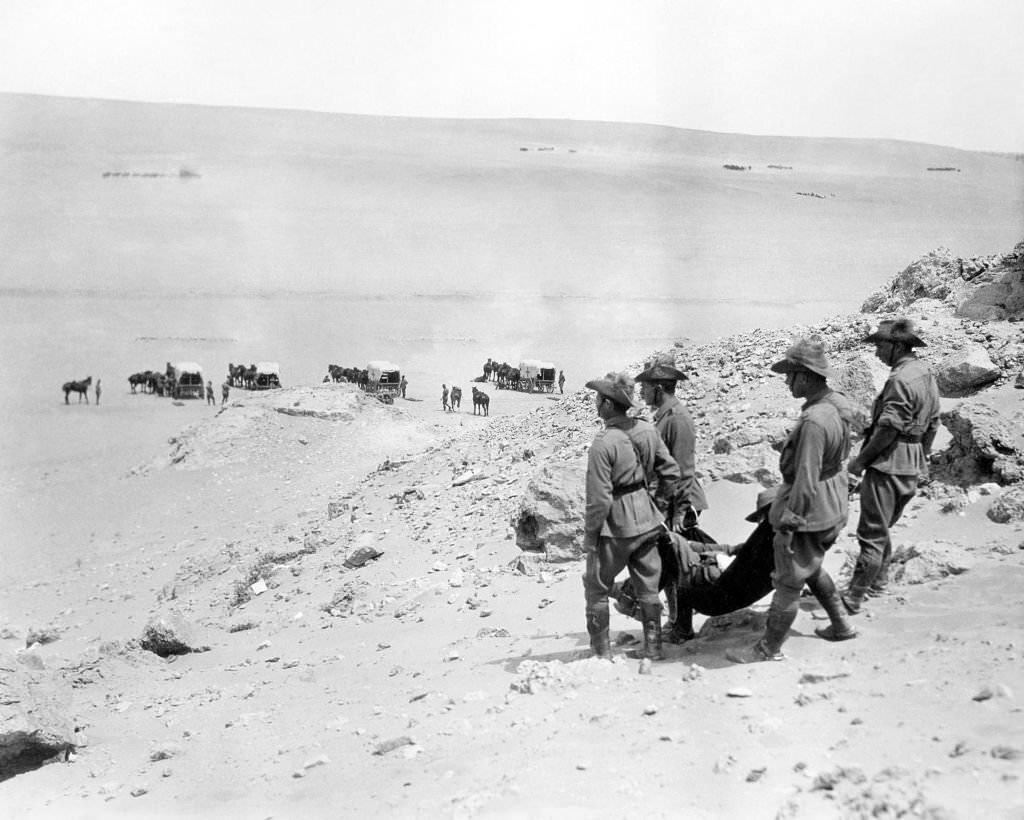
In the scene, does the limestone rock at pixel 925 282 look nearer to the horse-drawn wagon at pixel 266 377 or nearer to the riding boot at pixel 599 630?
the riding boot at pixel 599 630

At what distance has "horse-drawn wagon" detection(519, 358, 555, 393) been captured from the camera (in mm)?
32844

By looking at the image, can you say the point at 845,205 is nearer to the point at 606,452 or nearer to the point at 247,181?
the point at 247,181

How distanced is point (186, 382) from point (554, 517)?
85.8 feet

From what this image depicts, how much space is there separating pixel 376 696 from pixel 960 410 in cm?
479

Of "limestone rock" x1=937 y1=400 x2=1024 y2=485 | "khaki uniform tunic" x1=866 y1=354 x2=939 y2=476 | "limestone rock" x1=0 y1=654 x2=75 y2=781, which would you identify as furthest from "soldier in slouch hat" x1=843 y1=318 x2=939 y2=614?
"limestone rock" x1=0 y1=654 x2=75 y2=781

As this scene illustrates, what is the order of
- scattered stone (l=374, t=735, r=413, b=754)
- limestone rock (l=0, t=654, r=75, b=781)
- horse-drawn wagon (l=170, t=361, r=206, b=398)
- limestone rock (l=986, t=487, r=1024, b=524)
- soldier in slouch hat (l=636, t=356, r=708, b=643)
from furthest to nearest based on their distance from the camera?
1. horse-drawn wagon (l=170, t=361, r=206, b=398)
2. limestone rock (l=986, t=487, r=1024, b=524)
3. soldier in slouch hat (l=636, t=356, r=708, b=643)
4. limestone rock (l=0, t=654, r=75, b=781)
5. scattered stone (l=374, t=735, r=413, b=754)

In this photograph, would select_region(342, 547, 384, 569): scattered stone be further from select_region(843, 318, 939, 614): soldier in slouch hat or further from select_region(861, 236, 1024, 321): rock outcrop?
select_region(861, 236, 1024, 321): rock outcrop

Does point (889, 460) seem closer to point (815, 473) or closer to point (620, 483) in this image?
point (815, 473)

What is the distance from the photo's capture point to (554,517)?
834 cm

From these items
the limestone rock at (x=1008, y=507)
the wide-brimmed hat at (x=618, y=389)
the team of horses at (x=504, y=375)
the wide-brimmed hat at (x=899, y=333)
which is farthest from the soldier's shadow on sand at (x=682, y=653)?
the team of horses at (x=504, y=375)

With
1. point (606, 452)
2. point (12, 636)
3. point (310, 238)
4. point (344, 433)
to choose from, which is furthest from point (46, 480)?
point (310, 238)

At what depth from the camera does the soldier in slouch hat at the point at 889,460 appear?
5.86m

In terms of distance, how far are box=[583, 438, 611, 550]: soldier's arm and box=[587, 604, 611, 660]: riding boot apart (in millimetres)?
395

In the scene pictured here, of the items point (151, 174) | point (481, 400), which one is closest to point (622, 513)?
point (481, 400)
